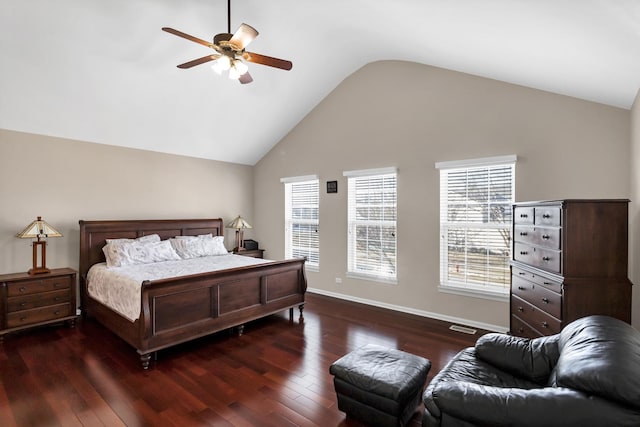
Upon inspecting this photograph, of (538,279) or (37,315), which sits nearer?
(538,279)

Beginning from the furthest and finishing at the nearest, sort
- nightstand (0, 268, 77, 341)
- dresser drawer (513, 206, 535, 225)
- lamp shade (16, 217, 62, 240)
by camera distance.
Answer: lamp shade (16, 217, 62, 240) < nightstand (0, 268, 77, 341) < dresser drawer (513, 206, 535, 225)

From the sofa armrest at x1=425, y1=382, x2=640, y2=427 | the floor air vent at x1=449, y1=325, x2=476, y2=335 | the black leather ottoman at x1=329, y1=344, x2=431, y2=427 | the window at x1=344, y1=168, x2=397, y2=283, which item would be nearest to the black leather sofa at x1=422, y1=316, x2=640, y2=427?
the sofa armrest at x1=425, y1=382, x2=640, y2=427

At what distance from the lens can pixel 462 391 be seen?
1.48 metres

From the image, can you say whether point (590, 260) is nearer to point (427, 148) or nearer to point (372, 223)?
point (427, 148)

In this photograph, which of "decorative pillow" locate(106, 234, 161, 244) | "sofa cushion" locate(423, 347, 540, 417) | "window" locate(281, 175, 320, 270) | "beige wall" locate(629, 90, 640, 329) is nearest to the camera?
"sofa cushion" locate(423, 347, 540, 417)

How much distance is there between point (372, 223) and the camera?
4.93 metres

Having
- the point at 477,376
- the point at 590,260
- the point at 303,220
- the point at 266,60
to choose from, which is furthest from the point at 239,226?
the point at 590,260

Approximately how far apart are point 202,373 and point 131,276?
143 centimetres

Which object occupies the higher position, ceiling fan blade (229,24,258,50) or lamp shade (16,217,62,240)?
ceiling fan blade (229,24,258,50)

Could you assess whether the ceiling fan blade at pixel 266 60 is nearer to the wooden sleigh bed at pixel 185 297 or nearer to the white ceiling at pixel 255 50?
the white ceiling at pixel 255 50

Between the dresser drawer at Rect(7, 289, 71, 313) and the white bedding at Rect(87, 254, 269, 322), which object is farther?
the dresser drawer at Rect(7, 289, 71, 313)

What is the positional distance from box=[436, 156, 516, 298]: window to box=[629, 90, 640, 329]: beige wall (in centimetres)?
98

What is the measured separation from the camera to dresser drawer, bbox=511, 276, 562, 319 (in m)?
2.55

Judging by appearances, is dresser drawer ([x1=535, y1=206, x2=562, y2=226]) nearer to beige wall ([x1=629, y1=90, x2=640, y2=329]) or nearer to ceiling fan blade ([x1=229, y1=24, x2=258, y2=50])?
beige wall ([x1=629, y1=90, x2=640, y2=329])
